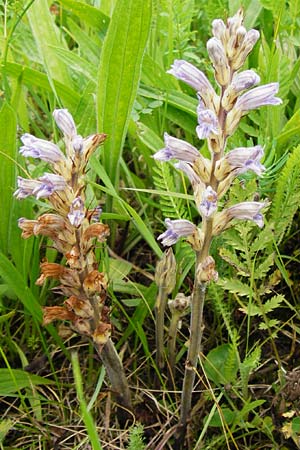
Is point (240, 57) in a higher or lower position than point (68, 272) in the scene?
higher

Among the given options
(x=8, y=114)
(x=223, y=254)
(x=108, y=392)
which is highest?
(x=8, y=114)

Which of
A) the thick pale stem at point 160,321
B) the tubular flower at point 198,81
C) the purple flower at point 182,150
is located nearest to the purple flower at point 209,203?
the purple flower at point 182,150

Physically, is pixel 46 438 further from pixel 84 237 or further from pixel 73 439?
pixel 84 237

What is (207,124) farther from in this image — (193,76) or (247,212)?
(247,212)

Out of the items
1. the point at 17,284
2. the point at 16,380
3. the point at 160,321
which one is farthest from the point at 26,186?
the point at 16,380

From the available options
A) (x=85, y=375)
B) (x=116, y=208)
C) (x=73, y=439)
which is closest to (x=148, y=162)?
(x=116, y=208)

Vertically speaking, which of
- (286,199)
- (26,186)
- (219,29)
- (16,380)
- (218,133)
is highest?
(219,29)
